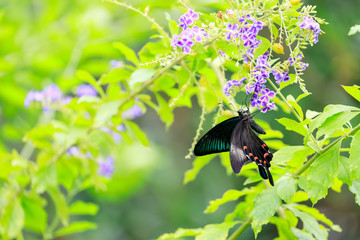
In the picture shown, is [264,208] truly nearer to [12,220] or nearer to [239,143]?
[239,143]

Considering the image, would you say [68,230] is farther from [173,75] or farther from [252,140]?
[252,140]

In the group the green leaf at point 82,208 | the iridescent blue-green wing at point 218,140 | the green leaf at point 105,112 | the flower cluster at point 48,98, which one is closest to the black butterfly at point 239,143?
the iridescent blue-green wing at point 218,140

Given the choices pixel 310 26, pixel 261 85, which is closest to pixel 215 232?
pixel 261 85

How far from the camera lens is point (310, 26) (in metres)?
0.72

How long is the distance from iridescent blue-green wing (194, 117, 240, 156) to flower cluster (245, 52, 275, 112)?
0.27 feet

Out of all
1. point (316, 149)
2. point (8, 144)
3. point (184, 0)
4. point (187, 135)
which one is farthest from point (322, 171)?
point (187, 135)

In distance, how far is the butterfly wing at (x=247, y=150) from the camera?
76 centimetres

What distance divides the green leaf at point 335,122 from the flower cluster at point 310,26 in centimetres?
13

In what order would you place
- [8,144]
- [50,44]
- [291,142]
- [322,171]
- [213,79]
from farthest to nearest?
1. [8,144]
2. [291,142]
3. [50,44]
4. [213,79]
5. [322,171]

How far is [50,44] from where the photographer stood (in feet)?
6.30

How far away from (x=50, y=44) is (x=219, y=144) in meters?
1.30

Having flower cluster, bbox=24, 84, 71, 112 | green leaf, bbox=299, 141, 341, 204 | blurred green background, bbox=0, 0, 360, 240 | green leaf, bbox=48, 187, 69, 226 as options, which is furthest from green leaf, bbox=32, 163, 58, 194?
green leaf, bbox=299, 141, 341, 204

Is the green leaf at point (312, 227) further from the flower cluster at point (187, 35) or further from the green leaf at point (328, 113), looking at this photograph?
the flower cluster at point (187, 35)

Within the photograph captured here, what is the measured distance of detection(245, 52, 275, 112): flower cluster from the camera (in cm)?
74
